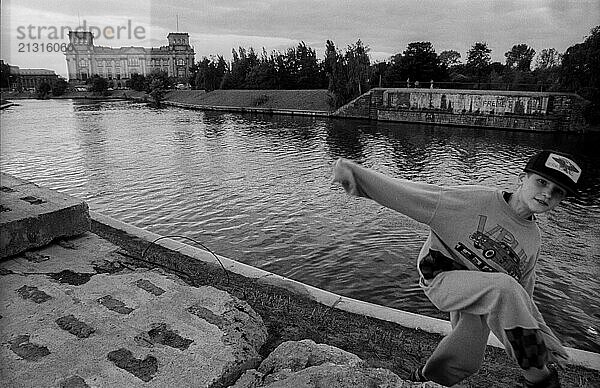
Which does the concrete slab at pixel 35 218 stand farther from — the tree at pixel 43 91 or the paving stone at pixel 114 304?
the tree at pixel 43 91

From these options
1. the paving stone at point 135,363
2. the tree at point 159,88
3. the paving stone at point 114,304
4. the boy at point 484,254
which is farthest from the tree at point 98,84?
the boy at point 484,254

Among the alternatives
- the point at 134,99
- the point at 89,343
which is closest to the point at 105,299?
the point at 89,343

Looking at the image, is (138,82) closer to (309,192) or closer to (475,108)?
(475,108)

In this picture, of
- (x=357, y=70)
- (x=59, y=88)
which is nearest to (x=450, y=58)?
(x=357, y=70)

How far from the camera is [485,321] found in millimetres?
2518

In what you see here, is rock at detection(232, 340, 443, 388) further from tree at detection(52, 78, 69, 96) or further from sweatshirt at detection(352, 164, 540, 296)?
tree at detection(52, 78, 69, 96)

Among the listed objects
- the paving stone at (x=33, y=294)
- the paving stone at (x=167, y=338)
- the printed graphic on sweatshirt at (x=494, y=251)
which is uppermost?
the printed graphic on sweatshirt at (x=494, y=251)

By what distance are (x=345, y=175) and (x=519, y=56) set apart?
67604 millimetres

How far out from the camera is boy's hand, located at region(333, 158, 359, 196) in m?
2.40

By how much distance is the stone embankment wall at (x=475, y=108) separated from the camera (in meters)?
30.5

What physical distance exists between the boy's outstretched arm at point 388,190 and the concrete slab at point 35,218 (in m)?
5.12

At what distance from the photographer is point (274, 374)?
3.67m

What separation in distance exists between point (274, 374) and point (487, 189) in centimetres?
220

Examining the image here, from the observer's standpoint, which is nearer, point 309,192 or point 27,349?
point 27,349
